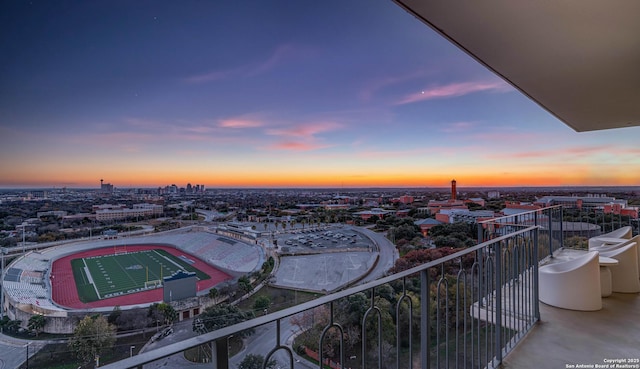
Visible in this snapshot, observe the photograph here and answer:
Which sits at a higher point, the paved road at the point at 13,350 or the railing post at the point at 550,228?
the railing post at the point at 550,228

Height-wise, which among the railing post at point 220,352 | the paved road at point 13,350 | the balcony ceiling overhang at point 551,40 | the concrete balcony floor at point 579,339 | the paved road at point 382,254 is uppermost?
the balcony ceiling overhang at point 551,40

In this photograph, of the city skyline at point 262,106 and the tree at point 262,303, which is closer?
the city skyline at point 262,106

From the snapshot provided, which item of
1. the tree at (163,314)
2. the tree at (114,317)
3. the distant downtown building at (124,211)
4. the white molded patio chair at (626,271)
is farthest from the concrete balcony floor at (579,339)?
the distant downtown building at (124,211)

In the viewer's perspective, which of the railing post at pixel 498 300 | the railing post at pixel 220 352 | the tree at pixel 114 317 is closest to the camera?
the railing post at pixel 220 352

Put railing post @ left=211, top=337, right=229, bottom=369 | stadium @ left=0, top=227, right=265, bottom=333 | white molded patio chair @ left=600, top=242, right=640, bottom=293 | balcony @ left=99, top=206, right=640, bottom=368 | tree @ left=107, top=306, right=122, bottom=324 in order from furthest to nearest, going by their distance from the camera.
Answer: stadium @ left=0, top=227, right=265, bottom=333, tree @ left=107, top=306, right=122, bottom=324, white molded patio chair @ left=600, top=242, right=640, bottom=293, balcony @ left=99, top=206, right=640, bottom=368, railing post @ left=211, top=337, right=229, bottom=369

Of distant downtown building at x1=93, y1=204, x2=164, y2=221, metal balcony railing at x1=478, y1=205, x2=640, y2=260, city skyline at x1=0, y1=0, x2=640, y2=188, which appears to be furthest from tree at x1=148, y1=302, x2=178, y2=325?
metal balcony railing at x1=478, y1=205, x2=640, y2=260

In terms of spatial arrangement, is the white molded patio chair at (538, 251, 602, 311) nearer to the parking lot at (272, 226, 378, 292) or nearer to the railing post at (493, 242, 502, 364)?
the railing post at (493, 242, 502, 364)

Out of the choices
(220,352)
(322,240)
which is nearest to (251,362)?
(220,352)

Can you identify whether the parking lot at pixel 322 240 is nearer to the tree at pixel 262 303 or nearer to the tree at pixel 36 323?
the tree at pixel 262 303
